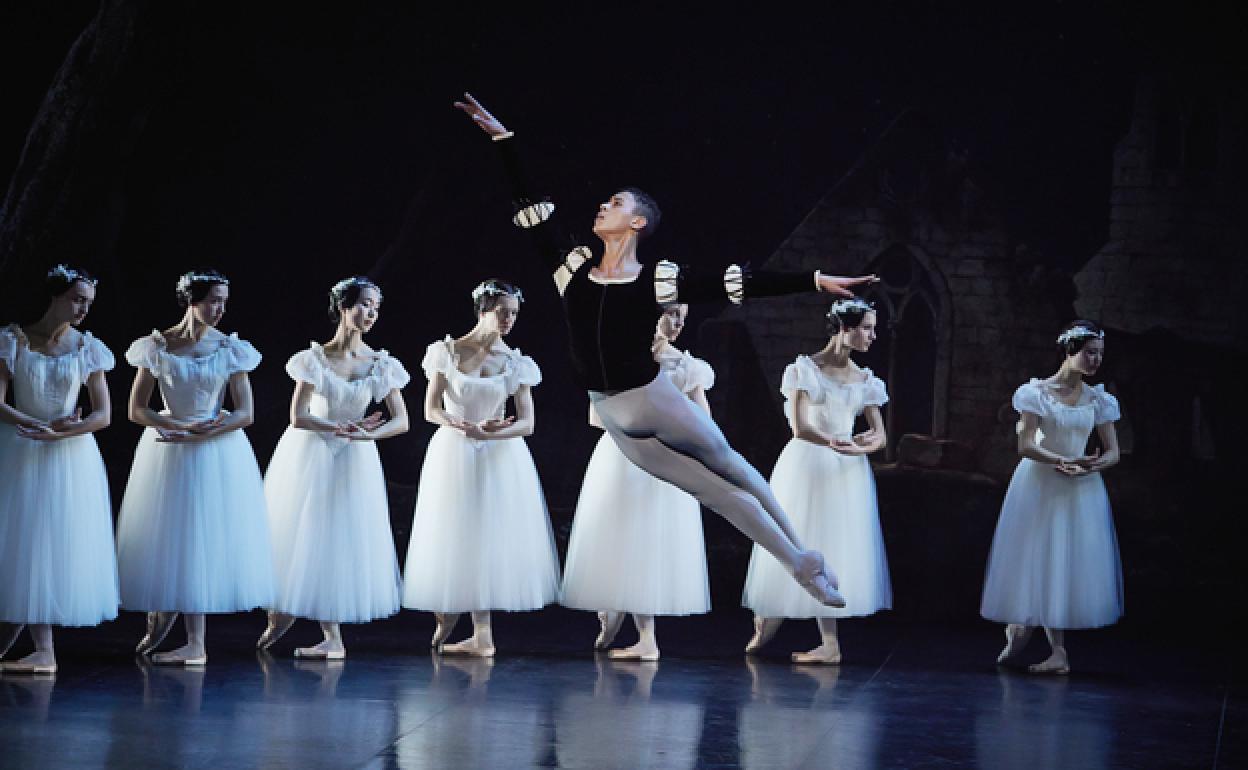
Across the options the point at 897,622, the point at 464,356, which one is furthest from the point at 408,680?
the point at 897,622

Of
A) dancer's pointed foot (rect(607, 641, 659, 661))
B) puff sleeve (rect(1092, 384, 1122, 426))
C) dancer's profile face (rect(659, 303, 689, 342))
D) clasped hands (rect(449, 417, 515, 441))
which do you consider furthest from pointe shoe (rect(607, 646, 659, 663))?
puff sleeve (rect(1092, 384, 1122, 426))

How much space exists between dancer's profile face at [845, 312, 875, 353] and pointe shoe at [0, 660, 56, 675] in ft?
10.9

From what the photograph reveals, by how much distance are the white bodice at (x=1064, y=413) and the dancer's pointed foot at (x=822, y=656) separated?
1205 millimetres

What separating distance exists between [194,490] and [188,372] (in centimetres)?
44

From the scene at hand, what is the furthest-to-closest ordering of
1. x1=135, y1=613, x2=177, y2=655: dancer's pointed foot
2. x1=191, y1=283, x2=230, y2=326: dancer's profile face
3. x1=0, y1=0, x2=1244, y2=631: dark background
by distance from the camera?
x1=0, y1=0, x2=1244, y2=631: dark background < x1=135, y1=613, x2=177, y2=655: dancer's pointed foot < x1=191, y1=283, x2=230, y2=326: dancer's profile face

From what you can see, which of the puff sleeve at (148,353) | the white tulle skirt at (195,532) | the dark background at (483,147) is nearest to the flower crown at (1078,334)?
the dark background at (483,147)

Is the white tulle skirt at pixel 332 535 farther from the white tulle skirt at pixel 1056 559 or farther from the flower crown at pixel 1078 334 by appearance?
the flower crown at pixel 1078 334

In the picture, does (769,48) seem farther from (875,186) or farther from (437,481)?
(437,481)

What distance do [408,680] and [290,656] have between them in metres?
0.73

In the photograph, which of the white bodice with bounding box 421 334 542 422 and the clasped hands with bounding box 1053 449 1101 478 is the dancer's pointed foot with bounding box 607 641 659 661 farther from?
the clasped hands with bounding box 1053 449 1101 478

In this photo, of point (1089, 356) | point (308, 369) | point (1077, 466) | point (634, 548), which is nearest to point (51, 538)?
point (308, 369)

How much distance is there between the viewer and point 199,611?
5.75 meters

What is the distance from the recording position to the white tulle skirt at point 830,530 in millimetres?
6391

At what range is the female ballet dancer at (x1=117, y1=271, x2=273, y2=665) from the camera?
5.76m
